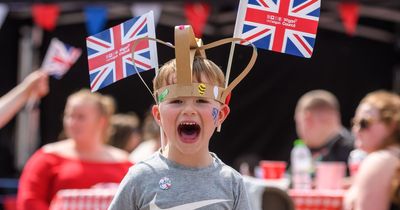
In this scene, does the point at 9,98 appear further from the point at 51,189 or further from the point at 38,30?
the point at 38,30

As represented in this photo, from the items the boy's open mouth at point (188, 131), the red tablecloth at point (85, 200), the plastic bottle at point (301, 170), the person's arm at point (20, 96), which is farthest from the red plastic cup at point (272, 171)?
the boy's open mouth at point (188, 131)

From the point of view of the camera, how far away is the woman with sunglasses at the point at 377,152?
4.05 metres

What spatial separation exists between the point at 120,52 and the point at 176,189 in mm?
559

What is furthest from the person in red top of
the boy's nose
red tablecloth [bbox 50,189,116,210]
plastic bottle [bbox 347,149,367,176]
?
the boy's nose

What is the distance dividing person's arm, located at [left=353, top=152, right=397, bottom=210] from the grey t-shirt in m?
1.66

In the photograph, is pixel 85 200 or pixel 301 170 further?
pixel 301 170

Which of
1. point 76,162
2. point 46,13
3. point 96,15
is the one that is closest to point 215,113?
point 76,162

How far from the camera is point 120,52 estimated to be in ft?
9.12

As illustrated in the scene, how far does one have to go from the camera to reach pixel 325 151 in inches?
243

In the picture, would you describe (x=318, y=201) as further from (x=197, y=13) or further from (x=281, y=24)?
(x=197, y=13)

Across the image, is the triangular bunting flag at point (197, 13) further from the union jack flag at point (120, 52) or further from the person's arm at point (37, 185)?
the union jack flag at point (120, 52)

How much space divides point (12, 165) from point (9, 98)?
5.51 meters

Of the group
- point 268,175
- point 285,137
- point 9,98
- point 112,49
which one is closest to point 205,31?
point 285,137

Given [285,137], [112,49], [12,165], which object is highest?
[112,49]
